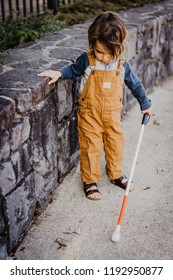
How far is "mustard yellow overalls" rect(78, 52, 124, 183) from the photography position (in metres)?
2.67

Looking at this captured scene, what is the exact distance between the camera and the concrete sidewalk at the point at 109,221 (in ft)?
8.06

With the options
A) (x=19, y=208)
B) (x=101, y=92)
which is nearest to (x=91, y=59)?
(x=101, y=92)

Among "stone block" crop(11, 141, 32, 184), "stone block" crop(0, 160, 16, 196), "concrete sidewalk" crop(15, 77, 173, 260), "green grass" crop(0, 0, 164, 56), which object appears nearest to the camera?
"stone block" crop(0, 160, 16, 196)

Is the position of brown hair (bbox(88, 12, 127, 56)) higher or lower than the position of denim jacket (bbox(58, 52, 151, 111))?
higher

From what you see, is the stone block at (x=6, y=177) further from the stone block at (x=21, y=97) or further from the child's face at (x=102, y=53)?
the child's face at (x=102, y=53)

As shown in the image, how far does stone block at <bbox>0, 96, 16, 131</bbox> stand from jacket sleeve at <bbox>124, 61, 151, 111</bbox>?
0.95 meters

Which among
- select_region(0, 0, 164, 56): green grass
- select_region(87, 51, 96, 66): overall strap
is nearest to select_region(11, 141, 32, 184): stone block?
select_region(87, 51, 96, 66): overall strap

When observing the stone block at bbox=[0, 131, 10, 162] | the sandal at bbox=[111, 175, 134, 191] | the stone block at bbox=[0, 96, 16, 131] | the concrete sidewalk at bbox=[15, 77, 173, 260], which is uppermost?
the stone block at bbox=[0, 96, 16, 131]

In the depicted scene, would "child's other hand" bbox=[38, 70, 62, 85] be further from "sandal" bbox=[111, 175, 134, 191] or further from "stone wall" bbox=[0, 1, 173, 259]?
"sandal" bbox=[111, 175, 134, 191]

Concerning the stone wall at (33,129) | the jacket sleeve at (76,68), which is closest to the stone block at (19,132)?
the stone wall at (33,129)

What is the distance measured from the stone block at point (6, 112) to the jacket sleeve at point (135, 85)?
95cm

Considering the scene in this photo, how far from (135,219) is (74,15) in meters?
3.09
